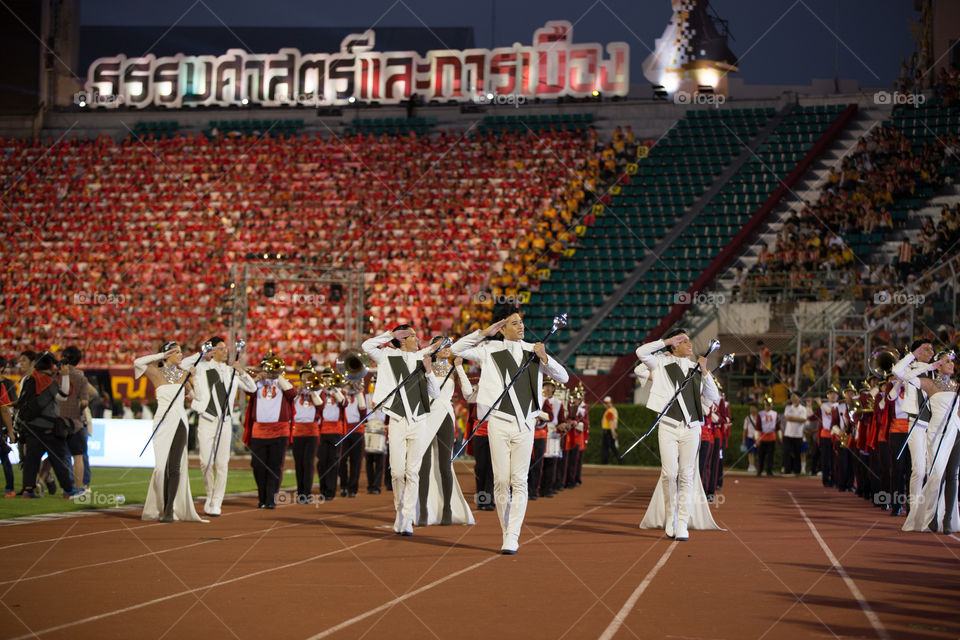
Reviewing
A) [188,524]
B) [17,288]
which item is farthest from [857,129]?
[188,524]

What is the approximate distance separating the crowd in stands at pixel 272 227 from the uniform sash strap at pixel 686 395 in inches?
808

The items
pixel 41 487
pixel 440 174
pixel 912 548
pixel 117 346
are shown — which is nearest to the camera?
pixel 912 548

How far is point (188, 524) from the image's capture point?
12469mm

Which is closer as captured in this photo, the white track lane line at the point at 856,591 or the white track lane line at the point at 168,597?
the white track lane line at the point at 168,597

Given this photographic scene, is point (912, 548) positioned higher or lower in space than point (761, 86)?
lower

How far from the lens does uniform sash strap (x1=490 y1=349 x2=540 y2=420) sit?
34.0ft

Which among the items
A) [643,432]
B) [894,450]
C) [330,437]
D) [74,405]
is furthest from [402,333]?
[643,432]

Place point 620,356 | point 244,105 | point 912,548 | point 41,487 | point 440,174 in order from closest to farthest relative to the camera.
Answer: point 912,548 < point 41,487 < point 620,356 < point 440,174 < point 244,105

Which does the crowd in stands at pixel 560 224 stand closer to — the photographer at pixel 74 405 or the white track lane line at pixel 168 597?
the photographer at pixel 74 405

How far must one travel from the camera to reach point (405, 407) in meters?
11.7

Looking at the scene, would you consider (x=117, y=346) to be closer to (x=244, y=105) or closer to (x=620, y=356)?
(x=244, y=105)

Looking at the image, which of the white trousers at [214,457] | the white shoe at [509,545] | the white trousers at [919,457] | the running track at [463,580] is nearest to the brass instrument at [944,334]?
the white trousers at [919,457]

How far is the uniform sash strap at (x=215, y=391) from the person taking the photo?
13.3m

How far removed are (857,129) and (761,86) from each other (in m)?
9.71
